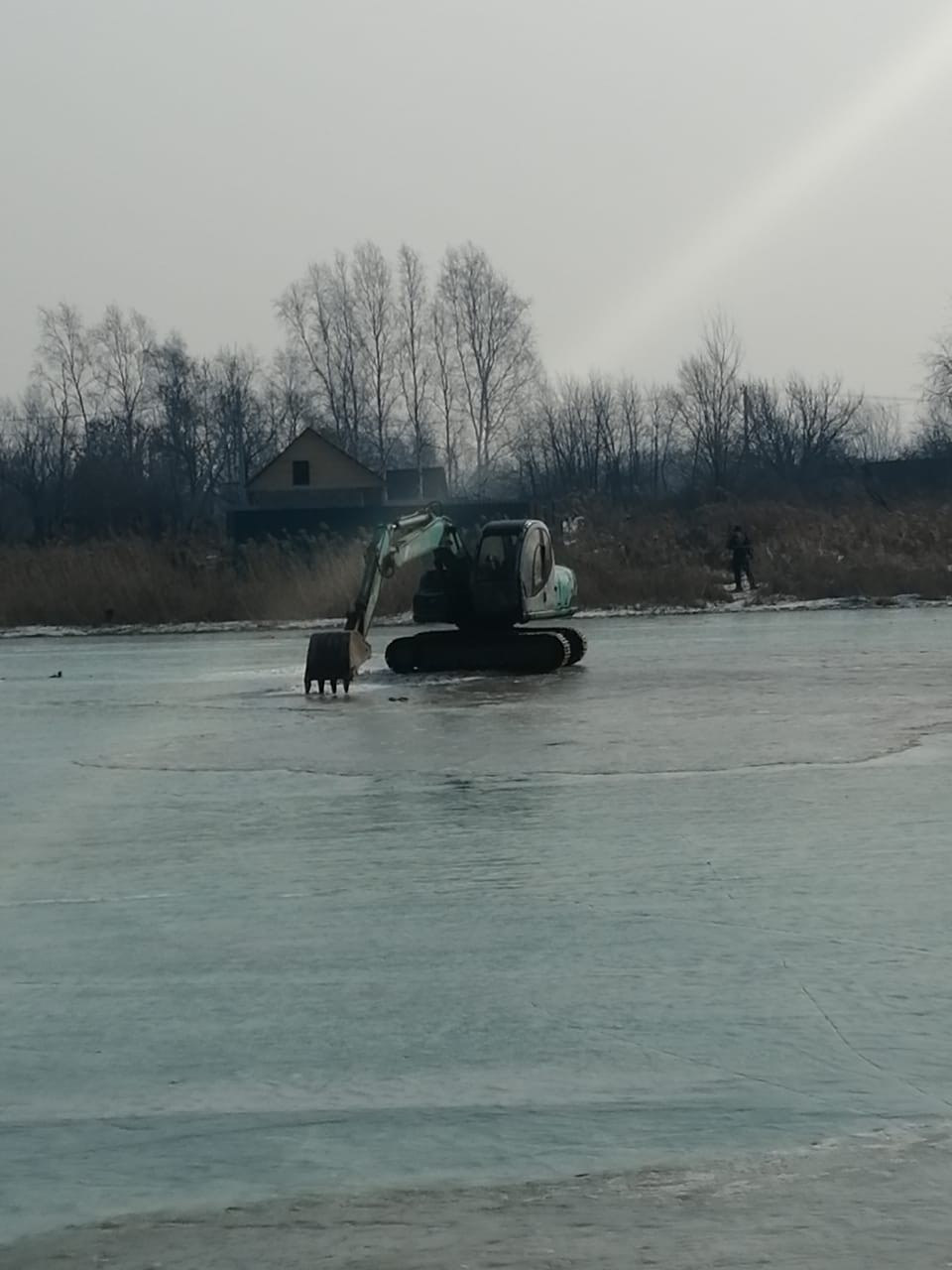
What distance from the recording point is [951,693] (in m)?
21.6

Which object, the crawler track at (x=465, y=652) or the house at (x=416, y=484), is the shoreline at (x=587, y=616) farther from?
the house at (x=416, y=484)

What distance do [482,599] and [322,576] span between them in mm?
20753

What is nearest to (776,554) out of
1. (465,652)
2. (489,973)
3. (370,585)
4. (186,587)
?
(186,587)

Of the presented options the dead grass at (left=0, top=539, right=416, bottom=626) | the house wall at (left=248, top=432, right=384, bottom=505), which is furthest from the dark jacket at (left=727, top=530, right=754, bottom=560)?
the house wall at (left=248, top=432, right=384, bottom=505)

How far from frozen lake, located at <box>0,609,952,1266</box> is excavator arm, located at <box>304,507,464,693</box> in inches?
276

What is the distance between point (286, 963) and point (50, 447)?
376 ft

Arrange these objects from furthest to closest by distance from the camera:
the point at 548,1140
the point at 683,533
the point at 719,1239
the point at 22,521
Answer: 1. the point at 22,521
2. the point at 683,533
3. the point at 548,1140
4. the point at 719,1239

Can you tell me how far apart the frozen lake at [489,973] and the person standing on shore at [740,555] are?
32.1 meters

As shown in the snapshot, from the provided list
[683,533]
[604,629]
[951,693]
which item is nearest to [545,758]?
[951,693]

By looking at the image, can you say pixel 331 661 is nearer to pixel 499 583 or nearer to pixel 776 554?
pixel 499 583

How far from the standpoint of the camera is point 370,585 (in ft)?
88.5

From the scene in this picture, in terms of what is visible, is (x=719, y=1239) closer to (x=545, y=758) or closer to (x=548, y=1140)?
(x=548, y=1140)

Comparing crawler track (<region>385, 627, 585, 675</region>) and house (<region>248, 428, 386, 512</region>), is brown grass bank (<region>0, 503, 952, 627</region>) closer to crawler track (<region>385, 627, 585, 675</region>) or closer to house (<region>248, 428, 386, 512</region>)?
crawler track (<region>385, 627, 585, 675</region>)

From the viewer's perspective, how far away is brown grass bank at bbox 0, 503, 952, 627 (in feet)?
162
